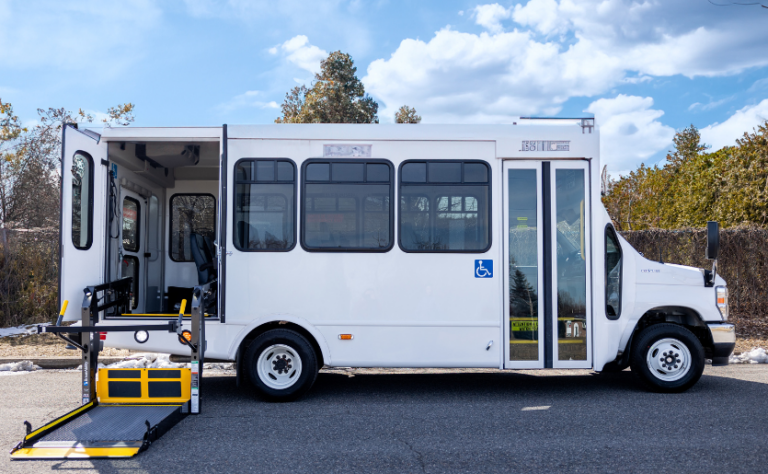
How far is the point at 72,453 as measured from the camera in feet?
13.7

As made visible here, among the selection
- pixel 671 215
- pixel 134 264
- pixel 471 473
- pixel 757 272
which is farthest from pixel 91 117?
pixel 671 215

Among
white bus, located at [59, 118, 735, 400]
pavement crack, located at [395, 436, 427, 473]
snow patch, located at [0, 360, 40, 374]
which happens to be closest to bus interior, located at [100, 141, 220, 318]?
white bus, located at [59, 118, 735, 400]

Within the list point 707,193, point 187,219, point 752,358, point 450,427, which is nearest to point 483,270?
point 450,427

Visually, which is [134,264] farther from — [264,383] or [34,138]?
[34,138]

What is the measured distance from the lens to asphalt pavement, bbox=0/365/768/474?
161 inches

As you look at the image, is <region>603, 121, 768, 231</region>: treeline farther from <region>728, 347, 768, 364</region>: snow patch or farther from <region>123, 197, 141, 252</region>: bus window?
<region>123, 197, 141, 252</region>: bus window

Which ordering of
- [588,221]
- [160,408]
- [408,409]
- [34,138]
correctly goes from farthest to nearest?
[34,138] < [588,221] < [408,409] < [160,408]

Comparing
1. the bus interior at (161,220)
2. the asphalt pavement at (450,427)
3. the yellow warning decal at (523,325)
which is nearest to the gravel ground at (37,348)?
the asphalt pavement at (450,427)

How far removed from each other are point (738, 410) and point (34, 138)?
1576 centimetres

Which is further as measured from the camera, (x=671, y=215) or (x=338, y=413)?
(x=671, y=215)

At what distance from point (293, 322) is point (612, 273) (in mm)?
3531

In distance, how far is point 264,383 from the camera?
5.85 m

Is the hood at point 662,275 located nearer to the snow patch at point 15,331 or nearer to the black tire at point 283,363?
the black tire at point 283,363

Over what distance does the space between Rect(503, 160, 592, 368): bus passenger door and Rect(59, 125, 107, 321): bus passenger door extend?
14.4ft
